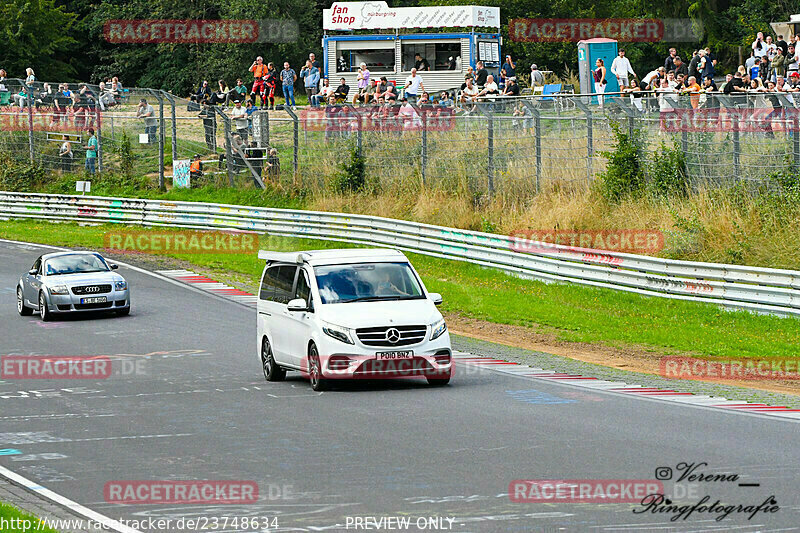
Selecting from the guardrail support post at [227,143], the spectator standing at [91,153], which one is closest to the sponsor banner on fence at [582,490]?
the guardrail support post at [227,143]

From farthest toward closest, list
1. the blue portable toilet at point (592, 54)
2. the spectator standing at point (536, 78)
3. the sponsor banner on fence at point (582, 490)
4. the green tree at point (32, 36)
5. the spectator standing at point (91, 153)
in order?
1. the green tree at point (32, 36)
2. the spectator standing at point (91, 153)
3. the blue portable toilet at point (592, 54)
4. the spectator standing at point (536, 78)
5. the sponsor banner on fence at point (582, 490)

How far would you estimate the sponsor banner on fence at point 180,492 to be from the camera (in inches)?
408

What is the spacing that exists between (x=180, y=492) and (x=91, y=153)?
37.0 metres

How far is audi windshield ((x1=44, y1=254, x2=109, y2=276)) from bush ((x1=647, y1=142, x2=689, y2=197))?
12.4 m

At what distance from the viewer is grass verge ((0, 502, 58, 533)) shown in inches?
346

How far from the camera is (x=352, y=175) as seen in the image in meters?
37.0

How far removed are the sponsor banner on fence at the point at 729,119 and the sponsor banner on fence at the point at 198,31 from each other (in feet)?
135

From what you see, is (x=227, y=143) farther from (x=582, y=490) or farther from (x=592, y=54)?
(x=582, y=490)

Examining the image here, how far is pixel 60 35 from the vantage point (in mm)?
69062

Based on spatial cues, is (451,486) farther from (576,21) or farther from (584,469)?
(576,21)

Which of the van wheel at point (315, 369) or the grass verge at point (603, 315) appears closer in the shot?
the van wheel at point (315, 369)

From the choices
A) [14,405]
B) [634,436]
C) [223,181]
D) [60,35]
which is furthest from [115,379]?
[60,35]

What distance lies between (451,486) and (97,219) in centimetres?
3316

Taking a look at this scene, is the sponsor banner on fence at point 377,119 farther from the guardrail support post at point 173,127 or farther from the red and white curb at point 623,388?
the red and white curb at point 623,388
